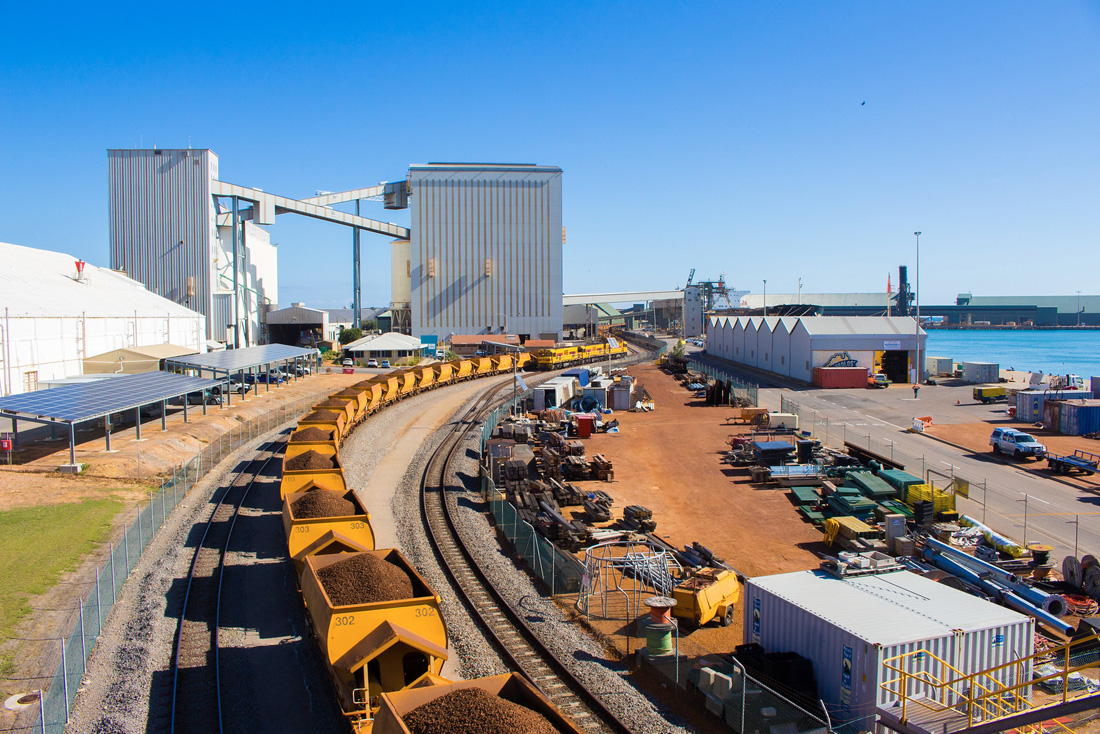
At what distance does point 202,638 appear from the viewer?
49.6ft

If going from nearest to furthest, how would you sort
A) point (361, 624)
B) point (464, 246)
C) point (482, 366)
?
point (361, 624)
point (482, 366)
point (464, 246)

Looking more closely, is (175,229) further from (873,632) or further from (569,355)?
(873,632)

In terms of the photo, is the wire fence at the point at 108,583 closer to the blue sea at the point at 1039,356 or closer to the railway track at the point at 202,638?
the railway track at the point at 202,638

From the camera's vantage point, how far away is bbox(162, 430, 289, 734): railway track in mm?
12234

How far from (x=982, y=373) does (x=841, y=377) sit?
15298mm

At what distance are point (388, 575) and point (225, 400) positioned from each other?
1590 inches

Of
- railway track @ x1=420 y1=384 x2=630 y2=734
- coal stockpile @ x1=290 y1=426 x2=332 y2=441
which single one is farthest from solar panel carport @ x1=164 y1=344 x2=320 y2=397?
railway track @ x1=420 y1=384 x2=630 y2=734

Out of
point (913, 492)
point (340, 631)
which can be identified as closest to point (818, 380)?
point (913, 492)

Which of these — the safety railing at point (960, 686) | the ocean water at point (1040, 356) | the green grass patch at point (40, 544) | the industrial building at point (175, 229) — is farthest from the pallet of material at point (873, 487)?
the ocean water at point (1040, 356)

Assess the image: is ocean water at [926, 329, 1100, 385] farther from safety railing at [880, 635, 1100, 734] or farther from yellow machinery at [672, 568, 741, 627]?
safety railing at [880, 635, 1100, 734]

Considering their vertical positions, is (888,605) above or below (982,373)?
below

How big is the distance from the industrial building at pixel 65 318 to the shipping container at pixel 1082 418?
194 feet

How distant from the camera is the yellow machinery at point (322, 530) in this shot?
1611 centimetres

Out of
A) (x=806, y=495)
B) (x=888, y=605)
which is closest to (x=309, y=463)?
(x=888, y=605)
